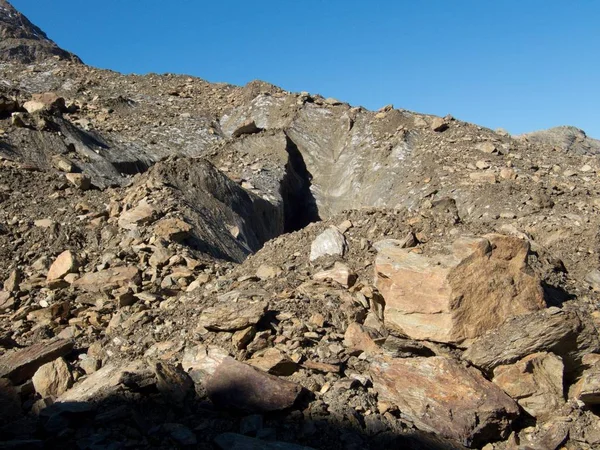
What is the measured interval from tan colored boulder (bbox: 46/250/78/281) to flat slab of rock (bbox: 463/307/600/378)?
4.71 meters

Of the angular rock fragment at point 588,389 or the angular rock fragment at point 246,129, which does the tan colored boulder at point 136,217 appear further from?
the angular rock fragment at point 246,129

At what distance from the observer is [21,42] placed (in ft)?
89.5

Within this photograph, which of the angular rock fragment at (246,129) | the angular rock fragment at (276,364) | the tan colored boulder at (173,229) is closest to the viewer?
the angular rock fragment at (276,364)

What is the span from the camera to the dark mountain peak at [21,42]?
26.2 m

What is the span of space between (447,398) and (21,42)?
29.7m

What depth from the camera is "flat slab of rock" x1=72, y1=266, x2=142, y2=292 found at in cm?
618

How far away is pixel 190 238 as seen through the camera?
7730 millimetres

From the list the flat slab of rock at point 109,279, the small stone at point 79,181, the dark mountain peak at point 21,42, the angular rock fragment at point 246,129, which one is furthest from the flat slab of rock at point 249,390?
the dark mountain peak at point 21,42

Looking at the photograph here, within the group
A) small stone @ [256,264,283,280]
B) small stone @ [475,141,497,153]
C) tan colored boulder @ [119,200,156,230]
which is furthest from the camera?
small stone @ [475,141,497,153]

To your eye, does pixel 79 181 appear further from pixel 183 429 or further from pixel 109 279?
pixel 183 429

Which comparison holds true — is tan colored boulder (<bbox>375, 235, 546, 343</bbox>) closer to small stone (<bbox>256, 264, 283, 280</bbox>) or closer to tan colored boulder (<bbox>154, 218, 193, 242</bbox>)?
small stone (<bbox>256, 264, 283, 280</bbox>)

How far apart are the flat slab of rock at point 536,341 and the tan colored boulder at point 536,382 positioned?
0.07m

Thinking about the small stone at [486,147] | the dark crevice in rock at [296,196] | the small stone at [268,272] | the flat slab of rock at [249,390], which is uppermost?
the small stone at [486,147]

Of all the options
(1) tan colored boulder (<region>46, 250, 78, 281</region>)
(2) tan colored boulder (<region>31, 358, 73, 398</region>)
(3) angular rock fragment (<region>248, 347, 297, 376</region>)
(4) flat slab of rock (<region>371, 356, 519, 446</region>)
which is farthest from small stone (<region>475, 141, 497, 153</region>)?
(2) tan colored boulder (<region>31, 358, 73, 398</region>)
